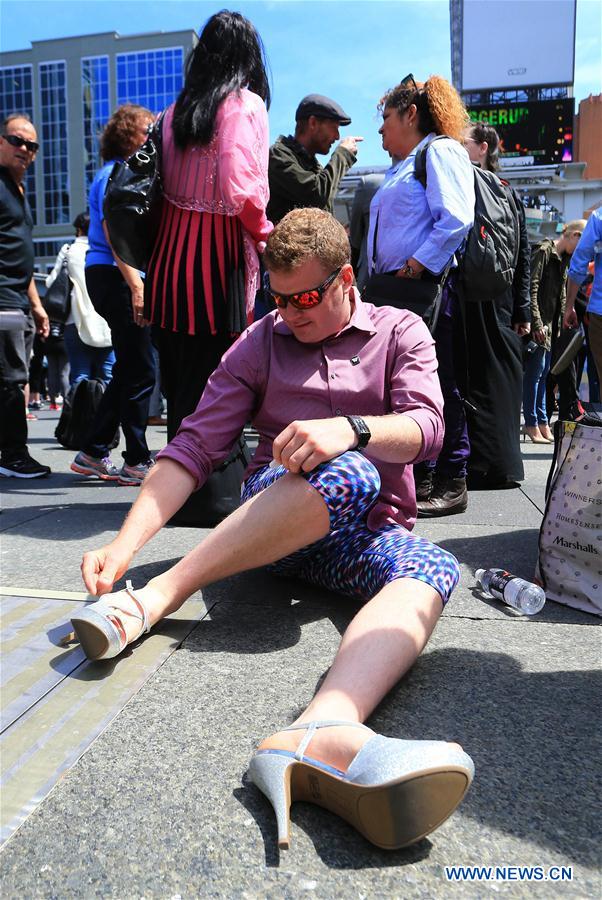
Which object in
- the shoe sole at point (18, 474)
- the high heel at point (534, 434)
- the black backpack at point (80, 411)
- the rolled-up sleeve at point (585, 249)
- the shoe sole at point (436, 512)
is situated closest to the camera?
the shoe sole at point (436, 512)

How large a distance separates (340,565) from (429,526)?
1.39 meters

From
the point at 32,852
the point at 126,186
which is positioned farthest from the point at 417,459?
the point at 126,186

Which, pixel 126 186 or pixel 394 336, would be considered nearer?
pixel 394 336

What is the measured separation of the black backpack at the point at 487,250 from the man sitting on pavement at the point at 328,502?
61.8 inches

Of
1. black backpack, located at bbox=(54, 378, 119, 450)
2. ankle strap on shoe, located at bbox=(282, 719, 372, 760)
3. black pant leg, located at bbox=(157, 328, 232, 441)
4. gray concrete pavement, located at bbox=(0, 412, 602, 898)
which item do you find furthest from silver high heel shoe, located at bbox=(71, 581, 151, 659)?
black backpack, located at bbox=(54, 378, 119, 450)

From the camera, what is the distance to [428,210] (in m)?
3.51

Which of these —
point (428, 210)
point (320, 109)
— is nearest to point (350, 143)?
point (320, 109)

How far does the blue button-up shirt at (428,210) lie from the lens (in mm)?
3385

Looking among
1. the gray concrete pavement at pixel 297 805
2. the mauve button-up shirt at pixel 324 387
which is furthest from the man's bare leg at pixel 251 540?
the mauve button-up shirt at pixel 324 387

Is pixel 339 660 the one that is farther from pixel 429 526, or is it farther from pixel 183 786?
pixel 429 526

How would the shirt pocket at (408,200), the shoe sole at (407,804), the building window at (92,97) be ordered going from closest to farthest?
the shoe sole at (407,804) → the shirt pocket at (408,200) → the building window at (92,97)

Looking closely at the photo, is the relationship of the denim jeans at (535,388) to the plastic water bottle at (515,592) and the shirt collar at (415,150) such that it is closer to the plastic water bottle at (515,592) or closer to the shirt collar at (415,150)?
the shirt collar at (415,150)

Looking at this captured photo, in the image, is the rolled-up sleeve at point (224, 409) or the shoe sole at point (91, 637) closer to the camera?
the shoe sole at point (91, 637)

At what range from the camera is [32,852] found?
1205 millimetres
